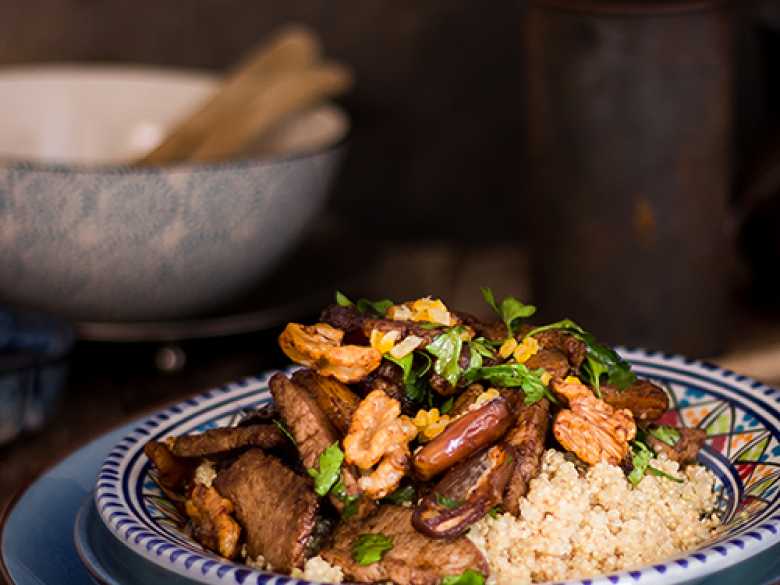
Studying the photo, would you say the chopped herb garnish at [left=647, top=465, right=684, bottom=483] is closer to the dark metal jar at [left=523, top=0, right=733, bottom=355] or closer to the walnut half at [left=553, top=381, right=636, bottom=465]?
the walnut half at [left=553, top=381, right=636, bottom=465]

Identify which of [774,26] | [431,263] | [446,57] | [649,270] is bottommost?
[431,263]

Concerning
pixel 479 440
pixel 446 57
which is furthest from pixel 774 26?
pixel 479 440

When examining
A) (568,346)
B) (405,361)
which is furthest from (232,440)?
(568,346)

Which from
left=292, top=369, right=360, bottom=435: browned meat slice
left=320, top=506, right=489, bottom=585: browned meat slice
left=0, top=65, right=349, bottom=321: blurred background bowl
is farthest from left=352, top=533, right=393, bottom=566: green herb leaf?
left=0, top=65, right=349, bottom=321: blurred background bowl

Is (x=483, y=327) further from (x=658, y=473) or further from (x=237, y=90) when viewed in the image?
(x=237, y=90)

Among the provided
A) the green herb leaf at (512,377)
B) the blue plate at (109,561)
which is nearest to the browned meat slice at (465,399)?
the green herb leaf at (512,377)

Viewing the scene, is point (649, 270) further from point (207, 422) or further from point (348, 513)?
point (348, 513)
